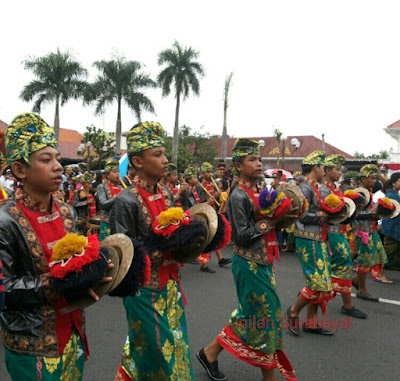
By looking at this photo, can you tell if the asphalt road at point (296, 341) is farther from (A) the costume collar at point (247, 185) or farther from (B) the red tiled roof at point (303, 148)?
(B) the red tiled roof at point (303, 148)

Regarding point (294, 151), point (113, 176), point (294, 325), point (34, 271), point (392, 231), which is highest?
point (294, 151)

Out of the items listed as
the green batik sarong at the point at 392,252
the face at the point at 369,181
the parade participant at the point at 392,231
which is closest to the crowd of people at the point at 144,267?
the face at the point at 369,181

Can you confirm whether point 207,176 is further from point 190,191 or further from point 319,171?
point 319,171

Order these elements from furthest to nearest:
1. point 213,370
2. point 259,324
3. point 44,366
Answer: point 213,370
point 259,324
point 44,366

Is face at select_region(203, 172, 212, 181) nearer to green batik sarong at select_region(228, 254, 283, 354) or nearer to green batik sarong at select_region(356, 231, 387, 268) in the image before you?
green batik sarong at select_region(356, 231, 387, 268)

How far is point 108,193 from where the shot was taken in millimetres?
7160

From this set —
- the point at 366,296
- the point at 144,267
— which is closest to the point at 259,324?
the point at 144,267

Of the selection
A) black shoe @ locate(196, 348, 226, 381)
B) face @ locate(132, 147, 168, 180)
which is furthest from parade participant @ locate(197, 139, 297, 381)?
face @ locate(132, 147, 168, 180)

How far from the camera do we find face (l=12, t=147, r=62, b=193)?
2193 mm

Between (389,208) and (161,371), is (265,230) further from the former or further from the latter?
(389,208)

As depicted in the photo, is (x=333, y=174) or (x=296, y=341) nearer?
(x=296, y=341)

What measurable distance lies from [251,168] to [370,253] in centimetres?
369

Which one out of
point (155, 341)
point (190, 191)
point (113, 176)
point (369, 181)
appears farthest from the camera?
point (190, 191)

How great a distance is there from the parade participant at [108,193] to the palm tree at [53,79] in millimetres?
23392
